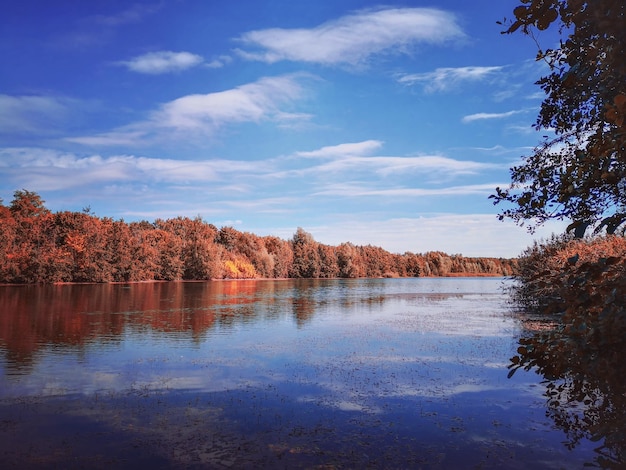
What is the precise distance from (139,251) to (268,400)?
92.2 metres

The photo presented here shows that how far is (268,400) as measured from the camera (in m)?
14.6

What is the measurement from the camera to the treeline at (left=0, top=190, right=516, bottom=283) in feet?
261

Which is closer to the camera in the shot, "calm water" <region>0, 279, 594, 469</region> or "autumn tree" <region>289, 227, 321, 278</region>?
"calm water" <region>0, 279, 594, 469</region>

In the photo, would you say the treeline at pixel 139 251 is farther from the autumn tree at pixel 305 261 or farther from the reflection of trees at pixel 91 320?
the reflection of trees at pixel 91 320

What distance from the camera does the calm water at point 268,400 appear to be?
34.3ft

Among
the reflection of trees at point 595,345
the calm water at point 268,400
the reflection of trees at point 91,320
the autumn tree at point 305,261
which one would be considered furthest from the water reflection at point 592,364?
the autumn tree at point 305,261

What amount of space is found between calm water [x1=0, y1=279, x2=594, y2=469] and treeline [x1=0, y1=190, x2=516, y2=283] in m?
31.5

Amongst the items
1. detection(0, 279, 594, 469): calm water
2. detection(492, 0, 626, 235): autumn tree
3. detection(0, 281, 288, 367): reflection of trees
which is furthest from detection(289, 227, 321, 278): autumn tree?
detection(492, 0, 626, 235): autumn tree

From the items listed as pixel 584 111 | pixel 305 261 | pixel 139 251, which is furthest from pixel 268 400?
pixel 305 261

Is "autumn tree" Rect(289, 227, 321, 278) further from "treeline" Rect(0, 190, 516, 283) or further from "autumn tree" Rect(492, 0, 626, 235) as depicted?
"autumn tree" Rect(492, 0, 626, 235)

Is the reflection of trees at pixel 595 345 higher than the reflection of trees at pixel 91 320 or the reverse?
higher

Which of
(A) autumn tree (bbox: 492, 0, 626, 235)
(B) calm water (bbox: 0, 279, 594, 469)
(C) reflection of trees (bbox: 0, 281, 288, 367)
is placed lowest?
(B) calm water (bbox: 0, 279, 594, 469)

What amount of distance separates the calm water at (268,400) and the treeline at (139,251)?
31.5 meters

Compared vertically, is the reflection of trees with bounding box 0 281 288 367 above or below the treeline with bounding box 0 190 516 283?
below
